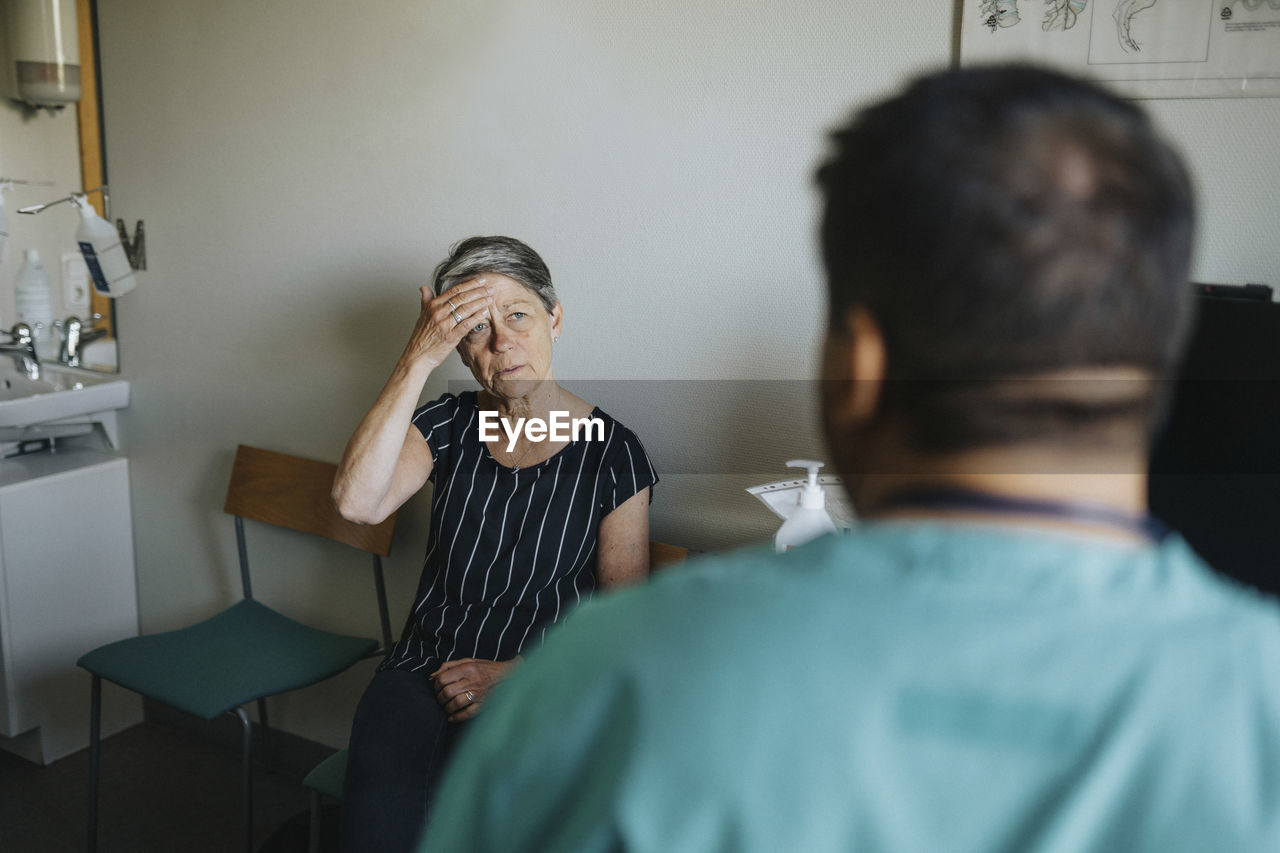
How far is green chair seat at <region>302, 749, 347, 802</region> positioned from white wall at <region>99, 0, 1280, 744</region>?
0.58 m

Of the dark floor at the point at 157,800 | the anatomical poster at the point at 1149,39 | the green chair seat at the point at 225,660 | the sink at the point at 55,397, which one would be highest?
the anatomical poster at the point at 1149,39

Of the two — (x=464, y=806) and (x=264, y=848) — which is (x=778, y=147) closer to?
(x=464, y=806)

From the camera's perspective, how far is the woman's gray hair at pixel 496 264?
172cm

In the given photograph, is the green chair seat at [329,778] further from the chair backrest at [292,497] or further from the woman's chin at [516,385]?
the woman's chin at [516,385]

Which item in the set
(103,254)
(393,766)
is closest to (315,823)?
(393,766)

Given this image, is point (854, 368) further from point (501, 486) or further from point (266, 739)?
point (266, 739)

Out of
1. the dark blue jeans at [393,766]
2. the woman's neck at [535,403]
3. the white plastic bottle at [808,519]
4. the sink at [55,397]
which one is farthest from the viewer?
the sink at [55,397]

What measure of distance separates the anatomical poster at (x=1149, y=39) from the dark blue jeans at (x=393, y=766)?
1.31 metres

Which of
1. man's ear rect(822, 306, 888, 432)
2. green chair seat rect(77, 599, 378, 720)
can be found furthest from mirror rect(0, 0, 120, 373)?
man's ear rect(822, 306, 888, 432)

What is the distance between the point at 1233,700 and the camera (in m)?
0.40

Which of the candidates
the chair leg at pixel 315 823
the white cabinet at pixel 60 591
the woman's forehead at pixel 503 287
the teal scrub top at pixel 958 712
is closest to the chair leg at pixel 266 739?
the white cabinet at pixel 60 591

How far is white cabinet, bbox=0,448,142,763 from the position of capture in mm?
2355

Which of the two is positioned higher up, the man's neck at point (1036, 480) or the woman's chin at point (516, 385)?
the man's neck at point (1036, 480)

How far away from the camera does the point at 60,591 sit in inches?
97.3
